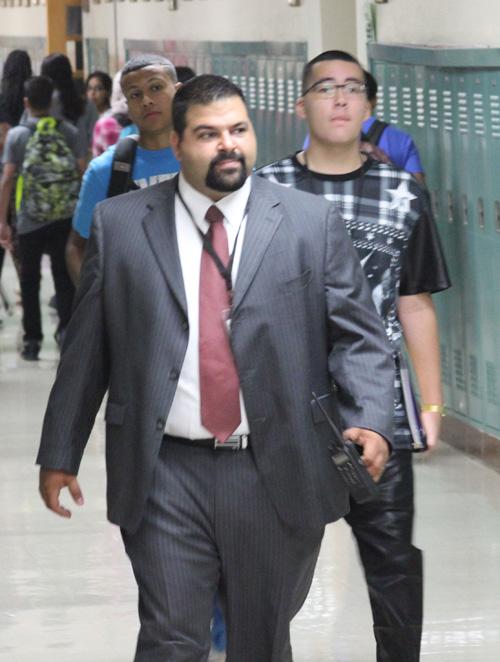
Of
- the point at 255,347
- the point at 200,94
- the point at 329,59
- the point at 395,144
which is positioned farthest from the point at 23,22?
the point at 255,347

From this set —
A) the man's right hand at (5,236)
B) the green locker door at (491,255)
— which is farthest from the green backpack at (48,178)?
the green locker door at (491,255)

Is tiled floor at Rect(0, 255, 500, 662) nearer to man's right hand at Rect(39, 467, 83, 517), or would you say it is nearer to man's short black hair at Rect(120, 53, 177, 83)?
man's right hand at Rect(39, 467, 83, 517)

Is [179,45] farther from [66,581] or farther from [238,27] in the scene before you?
[66,581]

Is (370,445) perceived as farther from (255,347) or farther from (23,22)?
(23,22)

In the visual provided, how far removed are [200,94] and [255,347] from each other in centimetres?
60

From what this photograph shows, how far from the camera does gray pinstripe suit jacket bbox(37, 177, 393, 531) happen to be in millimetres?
4156

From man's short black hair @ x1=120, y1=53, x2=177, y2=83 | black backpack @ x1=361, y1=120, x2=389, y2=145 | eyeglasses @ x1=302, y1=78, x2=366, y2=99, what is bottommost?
black backpack @ x1=361, y1=120, x2=389, y2=145

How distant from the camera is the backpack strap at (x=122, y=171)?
6.20 meters

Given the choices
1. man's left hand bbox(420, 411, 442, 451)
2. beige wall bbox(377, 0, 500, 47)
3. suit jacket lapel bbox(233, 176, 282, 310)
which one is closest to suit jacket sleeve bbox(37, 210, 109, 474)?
suit jacket lapel bbox(233, 176, 282, 310)

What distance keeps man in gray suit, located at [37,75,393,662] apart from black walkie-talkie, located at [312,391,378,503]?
3 cm

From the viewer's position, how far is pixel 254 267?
165 inches

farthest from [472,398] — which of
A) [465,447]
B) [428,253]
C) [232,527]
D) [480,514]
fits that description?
[232,527]

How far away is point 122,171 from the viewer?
6.20m

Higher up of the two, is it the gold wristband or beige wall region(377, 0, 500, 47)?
beige wall region(377, 0, 500, 47)
